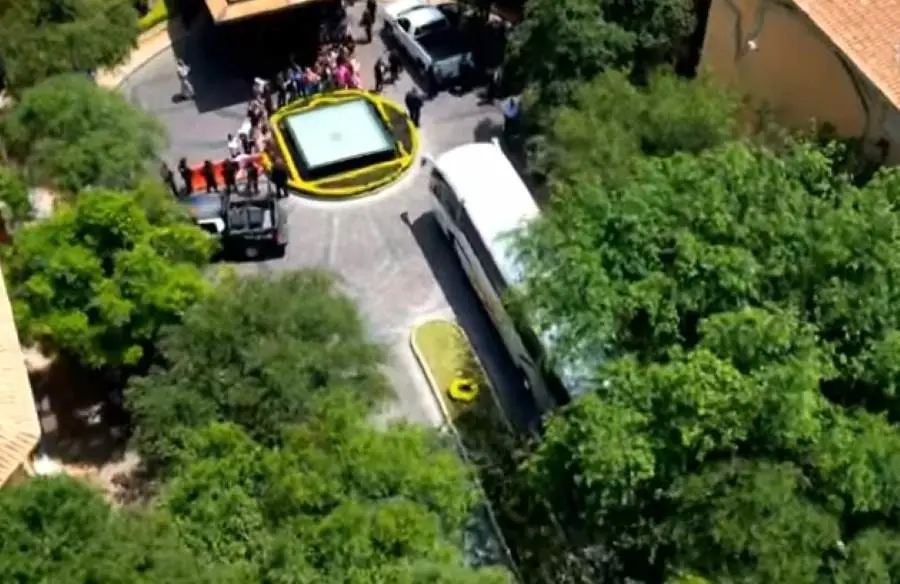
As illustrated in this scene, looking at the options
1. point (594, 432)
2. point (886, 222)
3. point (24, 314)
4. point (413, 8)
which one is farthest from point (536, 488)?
point (413, 8)

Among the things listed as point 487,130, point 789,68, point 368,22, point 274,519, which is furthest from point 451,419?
point 368,22

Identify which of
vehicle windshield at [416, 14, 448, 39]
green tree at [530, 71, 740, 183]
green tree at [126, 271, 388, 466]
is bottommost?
vehicle windshield at [416, 14, 448, 39]

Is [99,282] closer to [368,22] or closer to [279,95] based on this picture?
[279,95]

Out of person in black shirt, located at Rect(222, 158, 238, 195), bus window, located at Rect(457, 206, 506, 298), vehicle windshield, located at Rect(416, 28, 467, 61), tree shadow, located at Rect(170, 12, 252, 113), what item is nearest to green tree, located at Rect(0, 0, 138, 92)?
person in black shirt, located at Rect(222, 158, 238, 195)

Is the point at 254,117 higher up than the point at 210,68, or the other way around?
the point at 254,117

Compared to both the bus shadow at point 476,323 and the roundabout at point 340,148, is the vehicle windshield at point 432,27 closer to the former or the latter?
the roundabout at point 340,148

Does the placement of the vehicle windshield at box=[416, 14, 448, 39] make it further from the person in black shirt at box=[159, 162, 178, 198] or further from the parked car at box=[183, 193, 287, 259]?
the person in black shirt at box=[159, 162, 178, 198]
